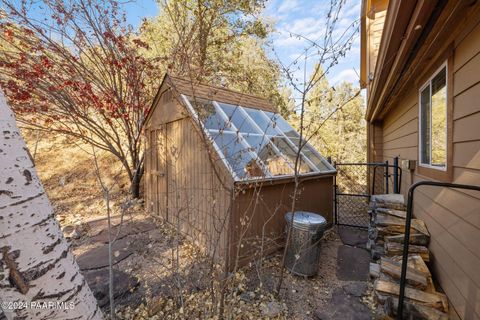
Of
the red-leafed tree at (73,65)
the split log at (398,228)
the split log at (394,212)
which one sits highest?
the red-leafed tree at (73,65)

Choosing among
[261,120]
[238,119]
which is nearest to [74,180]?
[238,119]

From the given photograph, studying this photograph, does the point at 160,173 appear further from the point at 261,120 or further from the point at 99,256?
the point at 261,120

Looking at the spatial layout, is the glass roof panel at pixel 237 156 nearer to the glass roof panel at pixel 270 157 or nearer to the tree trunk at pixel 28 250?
the glass roof panel at pixel 270 157

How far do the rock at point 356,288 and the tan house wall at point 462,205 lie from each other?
2.61 feet

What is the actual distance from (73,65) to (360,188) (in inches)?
383

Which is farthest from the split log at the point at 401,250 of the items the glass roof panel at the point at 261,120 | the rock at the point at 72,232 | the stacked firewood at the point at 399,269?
the rock at the point at 72,232

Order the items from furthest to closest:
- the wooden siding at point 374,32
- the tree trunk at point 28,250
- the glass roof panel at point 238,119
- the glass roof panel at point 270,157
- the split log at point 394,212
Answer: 1. the wooden siding at point 374,32
2. the glass roof panel at point 238,119
3. the glass roof panel at point 270,157
4. the split log at point 394,212
5. the tree trunk at point 28,250

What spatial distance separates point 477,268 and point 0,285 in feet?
9.60

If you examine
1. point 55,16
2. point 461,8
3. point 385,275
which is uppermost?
point 55,16

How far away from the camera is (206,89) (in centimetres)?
468

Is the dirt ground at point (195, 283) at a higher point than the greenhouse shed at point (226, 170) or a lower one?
lower

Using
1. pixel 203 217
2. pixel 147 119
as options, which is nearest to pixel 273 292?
pixel 203 217

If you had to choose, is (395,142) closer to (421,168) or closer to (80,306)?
(421,168)

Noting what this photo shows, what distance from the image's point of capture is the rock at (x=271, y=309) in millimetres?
2424
